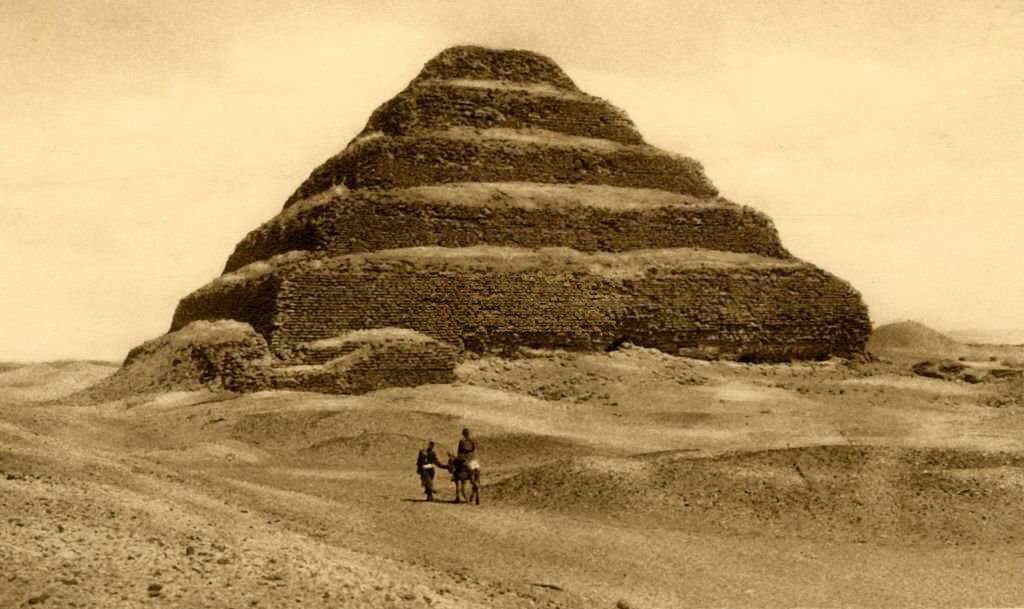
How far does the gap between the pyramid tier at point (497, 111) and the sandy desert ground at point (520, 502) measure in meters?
9.49

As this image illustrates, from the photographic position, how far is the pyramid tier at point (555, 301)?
29.3 meters

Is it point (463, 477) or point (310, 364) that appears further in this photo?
point (310, 364)

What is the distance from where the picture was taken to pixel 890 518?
1442 cm

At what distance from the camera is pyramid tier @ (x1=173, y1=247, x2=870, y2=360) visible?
29.3m

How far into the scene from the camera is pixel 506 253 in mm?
31875

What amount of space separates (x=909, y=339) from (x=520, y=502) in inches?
1533

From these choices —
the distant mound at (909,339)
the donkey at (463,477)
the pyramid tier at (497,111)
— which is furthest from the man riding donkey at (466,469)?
the distant mound at (909,339)

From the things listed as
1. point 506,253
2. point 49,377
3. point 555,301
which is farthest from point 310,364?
point 49,377

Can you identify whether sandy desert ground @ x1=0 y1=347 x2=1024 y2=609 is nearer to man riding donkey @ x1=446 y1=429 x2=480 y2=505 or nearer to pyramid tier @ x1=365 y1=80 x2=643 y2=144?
man riding donkey @ x1=446 y1=429 x2=480 y2=505

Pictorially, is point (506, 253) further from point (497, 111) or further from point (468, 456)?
point (468, 456)

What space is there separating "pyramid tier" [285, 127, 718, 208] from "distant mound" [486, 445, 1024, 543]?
714 inches

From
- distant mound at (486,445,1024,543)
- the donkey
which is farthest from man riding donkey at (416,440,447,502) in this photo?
distant mound at (486,445,1024,543)

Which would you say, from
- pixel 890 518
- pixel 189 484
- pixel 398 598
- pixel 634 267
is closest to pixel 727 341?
pixel 634 267

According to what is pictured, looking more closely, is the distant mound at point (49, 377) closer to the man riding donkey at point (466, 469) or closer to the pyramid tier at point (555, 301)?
the pyramid tier at point (555, 301)
